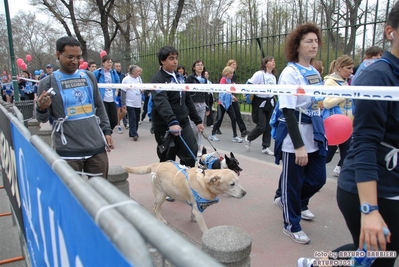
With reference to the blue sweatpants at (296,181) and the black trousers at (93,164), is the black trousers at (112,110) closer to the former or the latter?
the black trousers at (93,164)

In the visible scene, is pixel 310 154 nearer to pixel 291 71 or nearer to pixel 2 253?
pixel 291 71

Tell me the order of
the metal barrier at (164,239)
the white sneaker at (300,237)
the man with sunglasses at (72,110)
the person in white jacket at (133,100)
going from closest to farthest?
the metal barrier at (164,239)
the man with sunglasses at (72,110)
the white sneaker at (300,237)
the person in white jacket at (133,100)

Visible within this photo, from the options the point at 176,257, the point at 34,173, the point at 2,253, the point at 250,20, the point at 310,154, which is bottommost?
the point at 2,253

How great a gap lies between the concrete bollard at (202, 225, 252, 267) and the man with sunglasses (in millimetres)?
1215

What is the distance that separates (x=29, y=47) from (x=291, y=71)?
3827cm

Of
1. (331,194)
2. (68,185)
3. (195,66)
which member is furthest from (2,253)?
(195,66)

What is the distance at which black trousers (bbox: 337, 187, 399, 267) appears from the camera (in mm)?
1594

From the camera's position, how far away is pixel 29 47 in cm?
3466

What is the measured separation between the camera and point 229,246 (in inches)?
91.2

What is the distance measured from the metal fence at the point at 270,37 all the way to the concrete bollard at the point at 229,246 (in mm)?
4411

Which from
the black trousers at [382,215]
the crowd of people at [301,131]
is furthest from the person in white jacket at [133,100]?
the black trousers at [382,215]

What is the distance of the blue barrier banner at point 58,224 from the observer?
815mm

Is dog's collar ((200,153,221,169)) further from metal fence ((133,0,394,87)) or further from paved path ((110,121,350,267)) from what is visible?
metal fence ((133,0,394,87))

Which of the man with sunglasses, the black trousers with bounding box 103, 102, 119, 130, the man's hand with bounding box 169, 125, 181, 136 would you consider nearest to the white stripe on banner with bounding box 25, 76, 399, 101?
the man's hand with bounding box 169, 125, 181, 136
